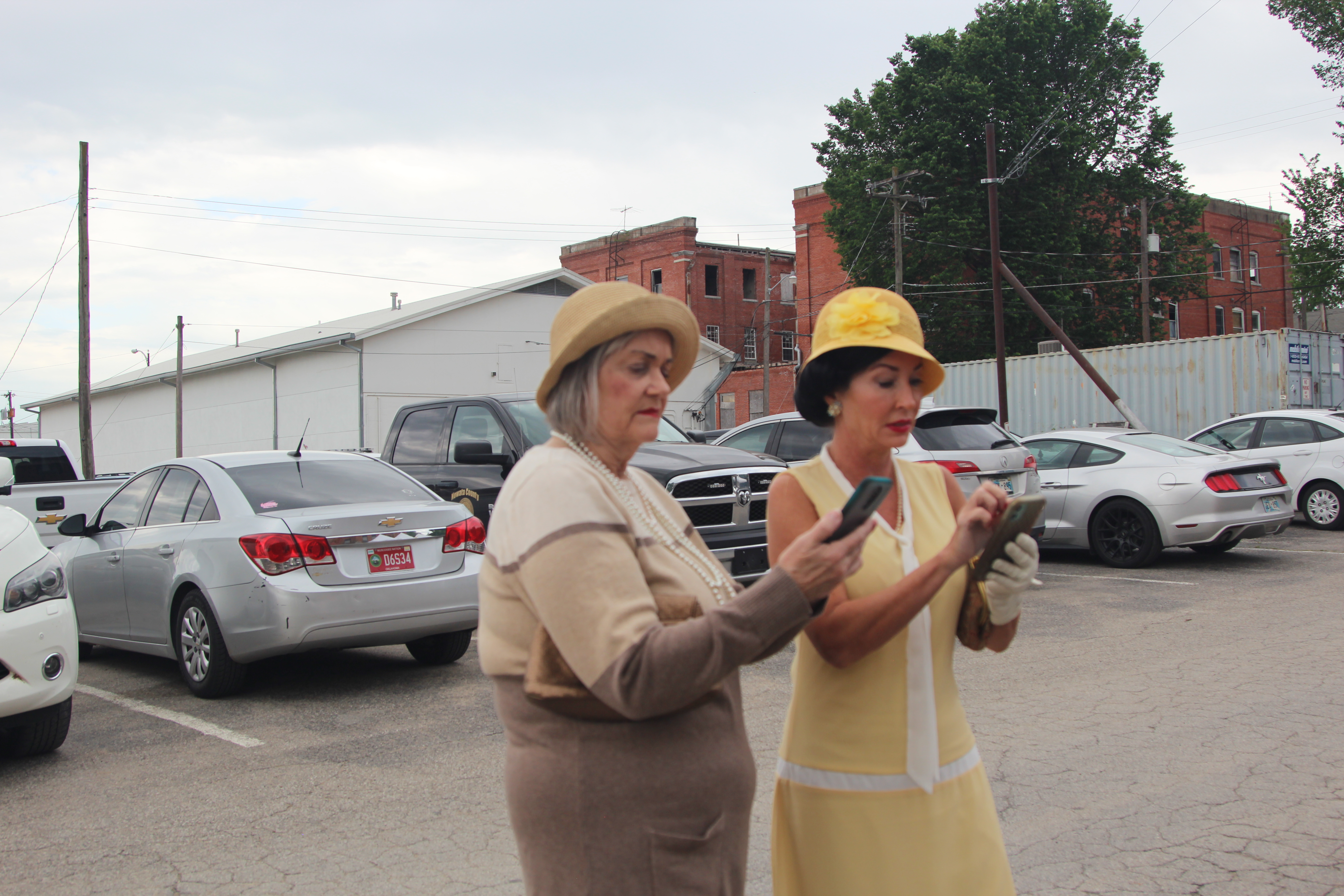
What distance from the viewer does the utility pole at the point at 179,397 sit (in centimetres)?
4003

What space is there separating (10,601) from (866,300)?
4.83 meters

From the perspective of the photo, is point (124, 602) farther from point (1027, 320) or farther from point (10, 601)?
point (1027, 320)

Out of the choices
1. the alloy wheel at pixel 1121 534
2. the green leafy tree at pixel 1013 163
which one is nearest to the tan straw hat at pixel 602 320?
the alloy wheel at pixel 1121 534

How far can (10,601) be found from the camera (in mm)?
5270

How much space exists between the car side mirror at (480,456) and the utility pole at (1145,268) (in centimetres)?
3105

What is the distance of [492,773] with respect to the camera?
5.03 meters

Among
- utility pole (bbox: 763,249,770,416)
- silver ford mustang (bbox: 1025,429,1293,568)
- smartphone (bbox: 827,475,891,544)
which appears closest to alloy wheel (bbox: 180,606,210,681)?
smartphone (bbox: 827,475,891,544)

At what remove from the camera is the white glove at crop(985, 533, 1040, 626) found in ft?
6.72

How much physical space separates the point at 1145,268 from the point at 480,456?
33.3 m

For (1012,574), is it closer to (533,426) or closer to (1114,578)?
(533,426)

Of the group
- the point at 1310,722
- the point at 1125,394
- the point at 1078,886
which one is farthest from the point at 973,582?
the point at 1125,394

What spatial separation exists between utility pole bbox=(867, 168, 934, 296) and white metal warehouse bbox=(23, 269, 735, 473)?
7909mm

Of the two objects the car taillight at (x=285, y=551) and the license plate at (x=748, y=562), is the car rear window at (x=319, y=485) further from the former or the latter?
the license plate at (x=748, y=562)

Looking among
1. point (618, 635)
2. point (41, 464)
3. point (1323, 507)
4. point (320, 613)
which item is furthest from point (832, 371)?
point (1323, 507)
